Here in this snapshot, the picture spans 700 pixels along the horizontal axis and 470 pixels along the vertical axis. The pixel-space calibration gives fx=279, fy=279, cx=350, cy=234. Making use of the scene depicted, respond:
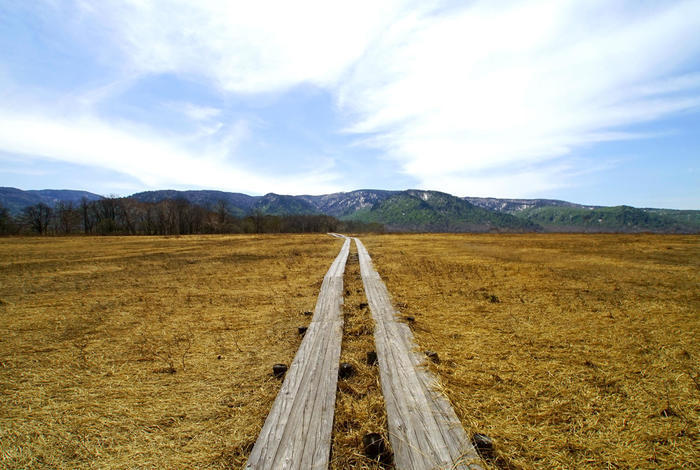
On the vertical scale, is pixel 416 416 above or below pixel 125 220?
below

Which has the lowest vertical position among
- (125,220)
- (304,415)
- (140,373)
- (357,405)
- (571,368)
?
(140,373)

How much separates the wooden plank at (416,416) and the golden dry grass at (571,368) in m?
0.33

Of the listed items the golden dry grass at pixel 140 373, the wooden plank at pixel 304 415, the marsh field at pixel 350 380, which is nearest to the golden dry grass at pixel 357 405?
the marsh field at pixel 350 380

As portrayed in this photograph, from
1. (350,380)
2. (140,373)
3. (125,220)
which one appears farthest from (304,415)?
(125,220)

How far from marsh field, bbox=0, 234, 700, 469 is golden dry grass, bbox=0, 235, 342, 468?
3cm

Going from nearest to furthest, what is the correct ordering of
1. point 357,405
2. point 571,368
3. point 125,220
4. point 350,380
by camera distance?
1. point 357,405
2. point 350,380
3. point 571,368
4. point 125,220

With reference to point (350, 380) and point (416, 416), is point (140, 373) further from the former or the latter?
point (416, 416)

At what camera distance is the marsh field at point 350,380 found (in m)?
3.22

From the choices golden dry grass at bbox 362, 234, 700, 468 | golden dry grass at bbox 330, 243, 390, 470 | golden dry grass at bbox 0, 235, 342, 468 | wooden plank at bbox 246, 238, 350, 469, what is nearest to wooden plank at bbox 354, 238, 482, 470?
golden dry grass at bbox 330, 243, 390, 470

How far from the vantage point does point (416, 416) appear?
10.8ft

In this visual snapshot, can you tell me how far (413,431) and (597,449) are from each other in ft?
6.97

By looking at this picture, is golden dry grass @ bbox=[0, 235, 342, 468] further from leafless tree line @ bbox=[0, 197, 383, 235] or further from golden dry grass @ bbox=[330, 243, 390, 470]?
leafless tree line @ bbox=[0, 197, 383, 235]

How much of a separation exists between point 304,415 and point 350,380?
3.94ft

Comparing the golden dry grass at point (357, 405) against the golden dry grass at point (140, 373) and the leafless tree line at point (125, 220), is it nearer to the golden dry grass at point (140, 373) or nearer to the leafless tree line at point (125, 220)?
the golden dry grass at point (140, 373)
